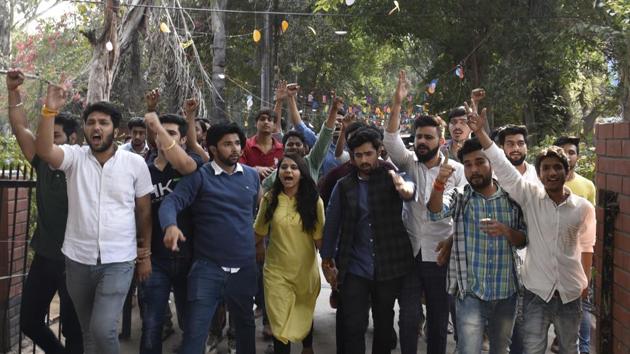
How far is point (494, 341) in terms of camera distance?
4223 mm

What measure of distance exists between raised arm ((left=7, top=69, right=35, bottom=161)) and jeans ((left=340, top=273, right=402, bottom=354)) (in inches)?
95.3

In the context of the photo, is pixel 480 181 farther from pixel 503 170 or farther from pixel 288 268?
pixel 288 268

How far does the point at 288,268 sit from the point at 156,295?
1041mm

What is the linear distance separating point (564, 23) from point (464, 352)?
13.6 meters

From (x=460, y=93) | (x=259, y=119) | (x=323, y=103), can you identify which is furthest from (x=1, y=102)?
(x=259, y=119)

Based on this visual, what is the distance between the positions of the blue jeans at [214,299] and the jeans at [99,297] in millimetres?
505

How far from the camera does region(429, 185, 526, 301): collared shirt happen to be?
4.09 meters

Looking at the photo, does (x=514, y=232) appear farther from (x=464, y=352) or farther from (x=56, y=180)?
(x=56, y=180)

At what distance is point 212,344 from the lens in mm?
5797

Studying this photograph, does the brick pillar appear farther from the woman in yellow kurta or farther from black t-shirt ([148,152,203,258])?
the woman in yellow kurta

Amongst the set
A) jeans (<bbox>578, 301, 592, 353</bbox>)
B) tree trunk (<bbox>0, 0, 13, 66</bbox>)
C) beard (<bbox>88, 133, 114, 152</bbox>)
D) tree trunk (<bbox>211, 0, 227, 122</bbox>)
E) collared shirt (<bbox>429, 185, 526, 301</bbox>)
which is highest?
tree trunk (<bbox>0, 0, 13, 66</bbox>)

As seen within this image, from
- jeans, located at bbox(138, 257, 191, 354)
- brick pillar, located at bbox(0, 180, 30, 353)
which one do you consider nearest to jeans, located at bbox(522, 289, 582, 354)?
jeans, located at bbox(138, 257, 191, 354)

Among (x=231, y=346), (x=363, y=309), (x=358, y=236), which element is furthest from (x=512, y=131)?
(x=231, y=346)

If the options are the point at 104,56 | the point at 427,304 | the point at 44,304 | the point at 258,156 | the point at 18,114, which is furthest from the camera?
the point at 104,56
